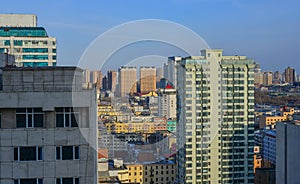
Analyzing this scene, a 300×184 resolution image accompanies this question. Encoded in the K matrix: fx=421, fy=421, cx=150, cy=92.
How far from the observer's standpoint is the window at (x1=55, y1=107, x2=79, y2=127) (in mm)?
1728

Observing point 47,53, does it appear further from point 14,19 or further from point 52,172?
point 52,172

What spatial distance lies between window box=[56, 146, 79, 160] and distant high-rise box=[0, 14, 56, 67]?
849cm

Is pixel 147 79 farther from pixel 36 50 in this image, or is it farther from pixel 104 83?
pixel 36 50

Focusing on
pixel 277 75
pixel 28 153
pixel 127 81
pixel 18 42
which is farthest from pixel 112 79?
pixel 277 75

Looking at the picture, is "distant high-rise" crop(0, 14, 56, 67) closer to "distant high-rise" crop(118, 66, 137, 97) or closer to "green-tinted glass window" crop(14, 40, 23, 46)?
"green-tinted glass window" crop(14, 40, 23, 46)

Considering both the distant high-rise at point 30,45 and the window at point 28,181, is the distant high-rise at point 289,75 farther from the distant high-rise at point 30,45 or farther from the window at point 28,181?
the window at point 28,181

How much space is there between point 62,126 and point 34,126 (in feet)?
0.37

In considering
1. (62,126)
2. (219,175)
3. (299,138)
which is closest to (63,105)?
(62,126)

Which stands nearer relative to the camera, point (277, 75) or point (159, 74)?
point (159, 74)

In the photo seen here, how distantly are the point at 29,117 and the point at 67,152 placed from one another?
21 centimetres

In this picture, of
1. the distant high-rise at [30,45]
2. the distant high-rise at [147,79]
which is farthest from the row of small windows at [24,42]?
the distant high-rise at [147,79]

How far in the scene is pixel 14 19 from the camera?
445 inches

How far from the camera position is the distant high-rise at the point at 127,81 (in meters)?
1.73

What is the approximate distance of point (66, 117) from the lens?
5.69 ft
